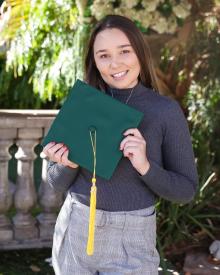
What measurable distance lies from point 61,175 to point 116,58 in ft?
1.52

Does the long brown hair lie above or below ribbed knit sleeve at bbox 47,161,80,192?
above

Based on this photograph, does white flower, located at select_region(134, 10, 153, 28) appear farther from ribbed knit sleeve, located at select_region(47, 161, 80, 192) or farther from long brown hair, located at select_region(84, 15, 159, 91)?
ribbed knit sleeve, located at select_region(47, 161, 80, 192)

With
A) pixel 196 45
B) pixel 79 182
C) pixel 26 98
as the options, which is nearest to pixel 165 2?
pixel 196 45

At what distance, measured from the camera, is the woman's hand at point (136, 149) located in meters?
1.91

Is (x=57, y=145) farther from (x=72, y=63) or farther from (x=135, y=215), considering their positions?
(x=72, y=63)

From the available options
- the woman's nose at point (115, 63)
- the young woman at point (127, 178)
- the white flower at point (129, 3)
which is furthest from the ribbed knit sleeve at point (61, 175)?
the white flower at point (129, 3)

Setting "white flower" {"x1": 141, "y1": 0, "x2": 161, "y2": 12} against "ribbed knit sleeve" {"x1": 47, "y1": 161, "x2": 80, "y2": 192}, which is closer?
"ribbed knit sleeve" {"x1": 47, "y1": 161, "x2": 80, "y2": 192}

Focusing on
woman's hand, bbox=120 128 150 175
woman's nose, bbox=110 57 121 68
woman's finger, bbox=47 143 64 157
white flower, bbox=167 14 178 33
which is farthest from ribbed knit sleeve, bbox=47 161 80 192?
white flower, bbox=167 14 178 33

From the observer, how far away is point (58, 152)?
2012 millimetres

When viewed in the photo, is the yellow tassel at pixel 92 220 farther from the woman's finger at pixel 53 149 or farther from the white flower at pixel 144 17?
the white flower at pixel 144 17

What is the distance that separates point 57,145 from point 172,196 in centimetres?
43

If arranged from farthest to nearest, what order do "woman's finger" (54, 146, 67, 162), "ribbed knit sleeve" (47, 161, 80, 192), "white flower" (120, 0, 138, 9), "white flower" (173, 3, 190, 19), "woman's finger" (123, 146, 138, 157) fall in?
"white flower" (173, 3, 190, 19), "white flower" (120, 0, 138, 9), "ribbed knit sleeve" (47, 161, 80, 192), "woman's finger" (54, 146, 67, 162), "woman's finger" (123, 146, 138, 157)

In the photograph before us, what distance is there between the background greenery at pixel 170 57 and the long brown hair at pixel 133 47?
1.60m

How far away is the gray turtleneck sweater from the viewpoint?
2.04 meters
